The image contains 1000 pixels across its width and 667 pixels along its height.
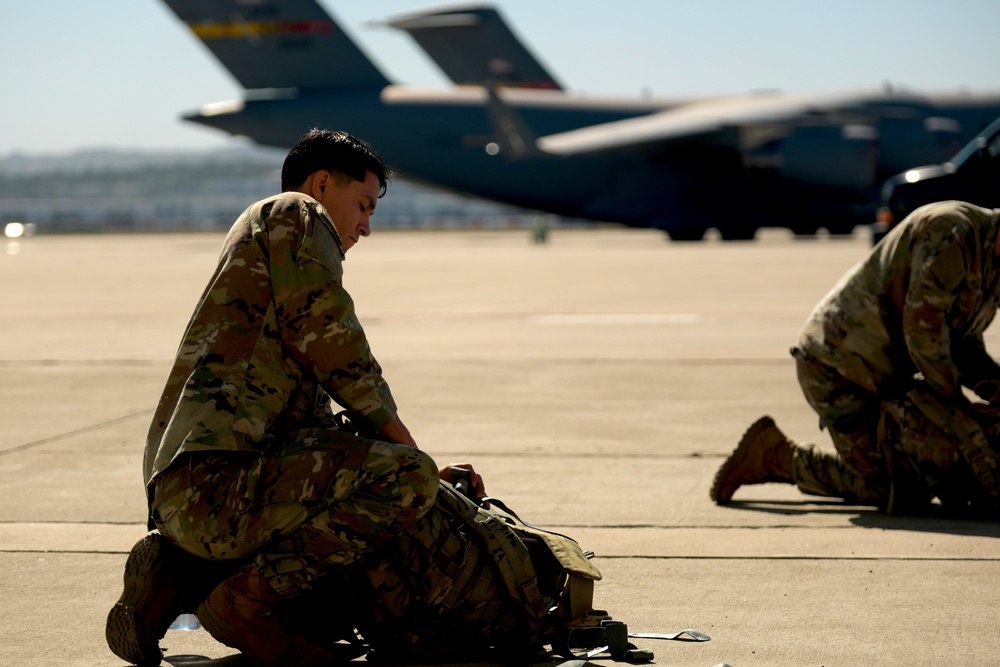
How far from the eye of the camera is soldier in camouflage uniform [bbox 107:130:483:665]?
Result: 3168 millimetres

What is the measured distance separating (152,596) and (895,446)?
3010mm

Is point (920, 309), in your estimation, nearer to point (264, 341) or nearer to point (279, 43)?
point (264, 341)

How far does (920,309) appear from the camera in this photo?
188 inches

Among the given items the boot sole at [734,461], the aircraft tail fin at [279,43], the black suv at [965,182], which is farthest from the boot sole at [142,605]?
the aircraft tail fin at [279,43]

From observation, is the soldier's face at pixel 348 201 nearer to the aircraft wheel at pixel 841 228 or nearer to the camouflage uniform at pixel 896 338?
the camouflage uniform at pixel 896 338

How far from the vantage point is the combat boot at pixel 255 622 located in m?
3.21

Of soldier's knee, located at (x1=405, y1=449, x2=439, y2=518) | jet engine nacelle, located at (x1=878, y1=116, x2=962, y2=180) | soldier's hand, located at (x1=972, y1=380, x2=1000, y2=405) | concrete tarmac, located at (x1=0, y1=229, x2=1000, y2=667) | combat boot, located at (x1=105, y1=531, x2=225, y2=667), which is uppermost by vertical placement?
jet engine nacelle, located at (x1=878, y1=116, x2=962, y2=180)

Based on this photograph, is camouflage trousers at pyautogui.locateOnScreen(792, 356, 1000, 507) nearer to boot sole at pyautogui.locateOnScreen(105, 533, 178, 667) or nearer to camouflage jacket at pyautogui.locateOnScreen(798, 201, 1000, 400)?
camouflage jacket at pyautogui.locateOnScreen(798, 201, 1000, 400)

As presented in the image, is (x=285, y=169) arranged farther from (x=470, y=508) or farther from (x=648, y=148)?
(x=648, y=148)

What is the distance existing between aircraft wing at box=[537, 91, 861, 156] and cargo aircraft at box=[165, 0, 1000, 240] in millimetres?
58

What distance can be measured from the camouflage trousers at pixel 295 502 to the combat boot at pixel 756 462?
2.32m

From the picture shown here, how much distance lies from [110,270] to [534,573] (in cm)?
2399

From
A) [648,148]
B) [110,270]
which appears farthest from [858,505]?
[648,148]

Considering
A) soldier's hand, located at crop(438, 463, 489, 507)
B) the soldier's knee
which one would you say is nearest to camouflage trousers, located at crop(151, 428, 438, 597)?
the soldier's knee
